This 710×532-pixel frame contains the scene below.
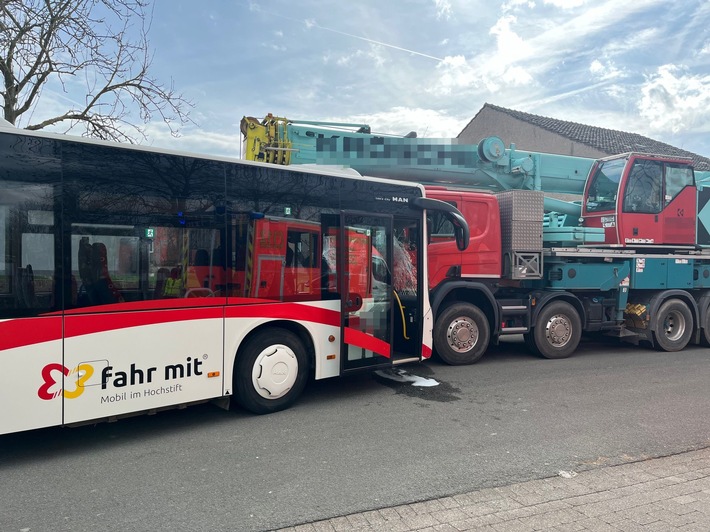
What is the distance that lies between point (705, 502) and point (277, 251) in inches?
177

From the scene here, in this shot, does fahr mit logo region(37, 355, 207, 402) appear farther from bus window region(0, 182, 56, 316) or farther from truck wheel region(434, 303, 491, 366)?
truck wheel region(434, 303, 491, 366)

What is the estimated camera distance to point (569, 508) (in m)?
3.63

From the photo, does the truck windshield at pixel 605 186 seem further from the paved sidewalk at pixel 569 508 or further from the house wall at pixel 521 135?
the house wall at pixel 521 135

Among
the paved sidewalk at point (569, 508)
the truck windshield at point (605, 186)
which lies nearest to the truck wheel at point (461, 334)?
the paved sidewalk at point (569, 508)

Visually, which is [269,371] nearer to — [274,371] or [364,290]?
[274,371]

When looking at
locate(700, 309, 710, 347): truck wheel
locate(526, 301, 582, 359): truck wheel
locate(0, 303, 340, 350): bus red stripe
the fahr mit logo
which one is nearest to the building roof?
locate(700, 309, 710, 347): truck wheel

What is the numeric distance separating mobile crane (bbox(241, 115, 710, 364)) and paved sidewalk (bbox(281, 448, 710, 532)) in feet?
12.6

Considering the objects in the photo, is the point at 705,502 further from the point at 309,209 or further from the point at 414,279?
the point at 309,209

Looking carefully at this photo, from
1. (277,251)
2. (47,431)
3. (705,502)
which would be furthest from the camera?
(277,251)

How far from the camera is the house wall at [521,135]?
83.4ft

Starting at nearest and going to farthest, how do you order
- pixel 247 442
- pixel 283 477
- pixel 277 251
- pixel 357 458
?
pixel 283 477 < pixel 357 458 < pixel 247 442 < pixel 277 251

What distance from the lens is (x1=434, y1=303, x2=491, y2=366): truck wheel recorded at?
793cm

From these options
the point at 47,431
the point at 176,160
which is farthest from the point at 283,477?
the point at 176,160

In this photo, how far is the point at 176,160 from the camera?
505 centimetres
